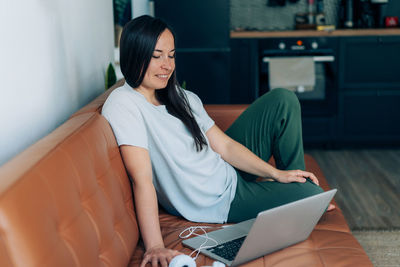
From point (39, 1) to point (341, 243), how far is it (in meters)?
1.25

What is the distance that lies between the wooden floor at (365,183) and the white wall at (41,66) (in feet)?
5.44

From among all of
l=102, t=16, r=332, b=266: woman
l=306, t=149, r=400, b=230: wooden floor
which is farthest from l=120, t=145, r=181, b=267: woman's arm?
l=306, t=149, r=400, b=230: wooden floor

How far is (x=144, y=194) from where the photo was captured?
1540mm

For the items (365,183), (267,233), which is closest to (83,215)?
(267,233)

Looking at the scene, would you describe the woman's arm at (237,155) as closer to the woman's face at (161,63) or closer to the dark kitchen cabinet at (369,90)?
the woman's face at (161,63)

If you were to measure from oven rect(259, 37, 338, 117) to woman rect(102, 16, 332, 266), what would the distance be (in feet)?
7.67

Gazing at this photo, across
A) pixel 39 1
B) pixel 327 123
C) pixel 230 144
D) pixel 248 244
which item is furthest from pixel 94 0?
pixel 327 123

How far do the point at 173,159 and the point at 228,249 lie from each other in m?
0.37

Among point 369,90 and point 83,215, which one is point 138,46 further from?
point 369,90

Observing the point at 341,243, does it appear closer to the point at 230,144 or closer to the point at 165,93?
the point at 230,144

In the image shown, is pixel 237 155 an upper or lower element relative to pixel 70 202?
lower

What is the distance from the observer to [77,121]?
1447 mm

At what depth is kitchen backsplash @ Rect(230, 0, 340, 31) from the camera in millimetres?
4938

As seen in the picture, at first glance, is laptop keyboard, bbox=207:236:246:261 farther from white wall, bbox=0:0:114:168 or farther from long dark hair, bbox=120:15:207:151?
white wall, bbox=0:0:114:168
